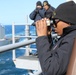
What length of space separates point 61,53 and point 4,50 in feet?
1.29

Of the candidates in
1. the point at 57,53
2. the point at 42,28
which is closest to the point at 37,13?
the point at 42,28

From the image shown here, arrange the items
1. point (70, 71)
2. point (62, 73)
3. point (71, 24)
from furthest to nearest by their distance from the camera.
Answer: point (71, 24), point (62, 73), point (70, 71)

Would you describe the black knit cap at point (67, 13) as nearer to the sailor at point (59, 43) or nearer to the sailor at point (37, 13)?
the sailor at point (59, 43)

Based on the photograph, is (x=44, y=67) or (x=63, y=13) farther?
(x=63, y=13)

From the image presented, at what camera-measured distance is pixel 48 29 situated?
6.56 ft

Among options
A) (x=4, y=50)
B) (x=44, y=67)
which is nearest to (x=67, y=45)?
(x=44, y=67)

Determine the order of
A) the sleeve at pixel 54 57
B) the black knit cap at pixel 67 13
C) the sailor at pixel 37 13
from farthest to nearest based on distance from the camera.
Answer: the sailor at pixel 37 13 < the black knit cap at pixel 67 13 < the sleeve at pixel 54 57

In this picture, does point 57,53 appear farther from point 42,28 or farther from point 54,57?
point 42,28

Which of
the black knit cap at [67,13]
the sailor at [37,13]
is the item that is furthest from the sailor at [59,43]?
the sailor at [37,13]

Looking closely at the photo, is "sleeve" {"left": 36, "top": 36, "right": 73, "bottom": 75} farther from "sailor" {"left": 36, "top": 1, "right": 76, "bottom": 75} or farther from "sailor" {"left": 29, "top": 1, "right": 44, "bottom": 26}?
"sailor" {"left": 29, "top": 1, "right": 44, "bottom": 26}

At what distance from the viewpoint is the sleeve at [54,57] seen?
1743mm

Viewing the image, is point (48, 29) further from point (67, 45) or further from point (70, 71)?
point (70, 71)

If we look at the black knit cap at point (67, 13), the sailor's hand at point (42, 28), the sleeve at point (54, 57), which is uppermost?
the black knit cap at point (67, 13)

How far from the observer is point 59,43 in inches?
74.2
